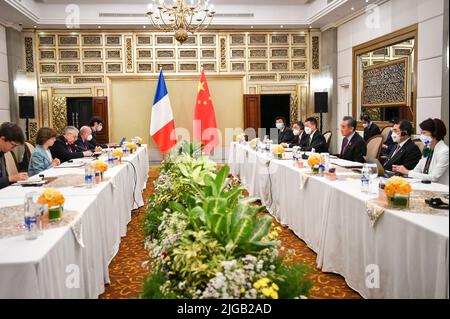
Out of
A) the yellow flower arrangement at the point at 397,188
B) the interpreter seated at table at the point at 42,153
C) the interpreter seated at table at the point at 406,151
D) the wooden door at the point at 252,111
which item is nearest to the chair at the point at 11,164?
the interpreter seated at table at the point at 42,153

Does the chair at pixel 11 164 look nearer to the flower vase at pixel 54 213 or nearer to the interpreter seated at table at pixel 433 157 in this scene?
the flower vase at pixel 54 213

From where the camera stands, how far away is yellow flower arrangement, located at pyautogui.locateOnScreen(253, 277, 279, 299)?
181 cm

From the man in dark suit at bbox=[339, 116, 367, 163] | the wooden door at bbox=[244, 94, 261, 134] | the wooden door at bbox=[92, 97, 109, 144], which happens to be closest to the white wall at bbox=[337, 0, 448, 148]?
the man in dark suit at bbox=[339, 116, 367, 163]

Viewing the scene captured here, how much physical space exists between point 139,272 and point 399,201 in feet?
7.34

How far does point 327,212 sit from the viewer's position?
3.58m

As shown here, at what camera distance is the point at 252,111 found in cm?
1135

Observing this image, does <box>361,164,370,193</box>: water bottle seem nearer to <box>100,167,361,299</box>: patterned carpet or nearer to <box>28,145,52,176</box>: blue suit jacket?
<box>100,167,361,299</box>: patterned carpet

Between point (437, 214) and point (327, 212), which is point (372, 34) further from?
point (437, 214)

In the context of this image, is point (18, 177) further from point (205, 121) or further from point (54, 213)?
point (205, 121)

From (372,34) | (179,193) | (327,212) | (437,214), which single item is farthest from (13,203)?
(372,34)

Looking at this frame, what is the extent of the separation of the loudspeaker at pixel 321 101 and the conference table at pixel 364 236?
573cm

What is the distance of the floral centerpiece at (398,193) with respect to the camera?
2639 millimetres

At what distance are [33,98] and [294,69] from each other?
6660 mm

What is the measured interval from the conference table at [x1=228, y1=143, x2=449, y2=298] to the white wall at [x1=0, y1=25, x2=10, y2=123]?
7.38m
